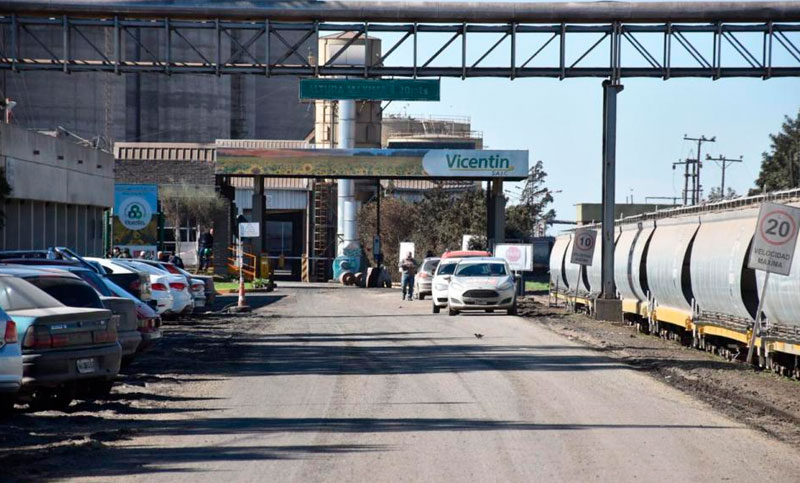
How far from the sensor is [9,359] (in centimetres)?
1277

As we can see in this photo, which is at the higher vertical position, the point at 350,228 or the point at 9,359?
the point at 350,228

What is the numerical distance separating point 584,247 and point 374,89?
916 cm

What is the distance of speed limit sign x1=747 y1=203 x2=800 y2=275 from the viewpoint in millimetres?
19422

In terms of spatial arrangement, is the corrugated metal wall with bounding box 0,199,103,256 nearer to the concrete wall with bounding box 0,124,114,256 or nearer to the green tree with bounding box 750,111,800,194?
the concrete wall with bounding box 0,124,114,256

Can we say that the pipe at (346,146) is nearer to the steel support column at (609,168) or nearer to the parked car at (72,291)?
the steel support column at (609,168)

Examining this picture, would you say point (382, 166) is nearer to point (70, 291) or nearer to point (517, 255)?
point (517, 255)

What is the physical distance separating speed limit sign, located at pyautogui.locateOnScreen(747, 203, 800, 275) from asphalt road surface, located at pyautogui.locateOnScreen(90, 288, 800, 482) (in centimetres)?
271

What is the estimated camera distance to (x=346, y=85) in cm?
3712

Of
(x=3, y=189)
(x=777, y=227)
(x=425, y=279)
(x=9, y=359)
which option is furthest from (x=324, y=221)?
(x=9, y=359)

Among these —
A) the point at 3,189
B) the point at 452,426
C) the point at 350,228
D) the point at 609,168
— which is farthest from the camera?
the point at 350,228

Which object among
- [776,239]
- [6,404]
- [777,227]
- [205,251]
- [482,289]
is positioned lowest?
[6,404]

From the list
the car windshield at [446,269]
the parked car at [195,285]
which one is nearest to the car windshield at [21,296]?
the parked car at [195,285]

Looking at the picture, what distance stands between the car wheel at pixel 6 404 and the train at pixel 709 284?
449 inches

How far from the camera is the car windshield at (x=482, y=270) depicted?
37.2 meters
